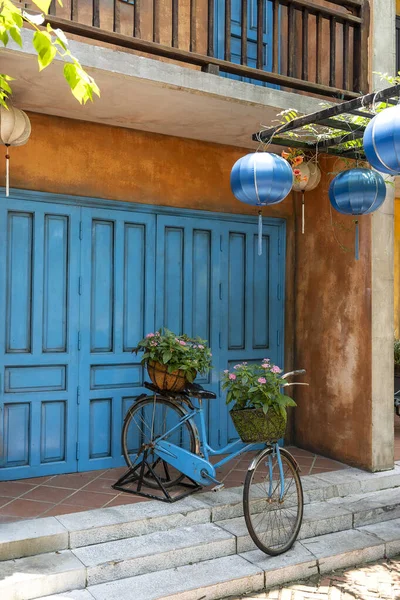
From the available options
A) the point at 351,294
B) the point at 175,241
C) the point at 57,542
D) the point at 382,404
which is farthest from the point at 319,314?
the point at 57,542

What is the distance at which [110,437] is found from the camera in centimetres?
655

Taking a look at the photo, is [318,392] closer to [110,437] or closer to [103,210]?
[110,437]

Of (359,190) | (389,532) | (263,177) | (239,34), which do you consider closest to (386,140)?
(263,177)

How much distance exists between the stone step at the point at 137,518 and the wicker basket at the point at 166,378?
39.8 inches

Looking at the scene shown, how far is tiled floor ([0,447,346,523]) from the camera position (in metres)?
5.23

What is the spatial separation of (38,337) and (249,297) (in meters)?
2.59

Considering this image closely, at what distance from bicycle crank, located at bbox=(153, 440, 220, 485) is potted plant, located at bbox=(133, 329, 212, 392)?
540 mm

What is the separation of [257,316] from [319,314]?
739 millimetres

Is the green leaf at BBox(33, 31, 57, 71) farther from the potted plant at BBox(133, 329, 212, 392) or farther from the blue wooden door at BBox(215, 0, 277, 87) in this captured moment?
the blue wooden door at BBox(215, 0, 277, 87)

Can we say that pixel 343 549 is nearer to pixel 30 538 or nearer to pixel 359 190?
pixel 30 538

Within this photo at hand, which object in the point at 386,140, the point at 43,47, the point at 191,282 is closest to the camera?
the point at 43,47

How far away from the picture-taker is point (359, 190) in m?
5.47

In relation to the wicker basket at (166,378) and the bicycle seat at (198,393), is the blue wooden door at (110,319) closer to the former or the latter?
the wicker basket at (166,378)

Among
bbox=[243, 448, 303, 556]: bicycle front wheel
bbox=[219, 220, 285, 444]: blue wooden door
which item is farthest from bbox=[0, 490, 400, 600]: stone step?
bbox=[219, 220, 285, 444]: blue wooden door
